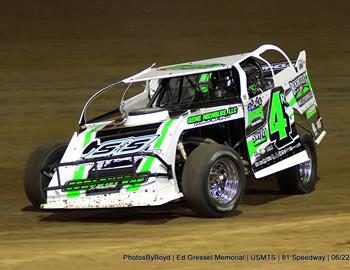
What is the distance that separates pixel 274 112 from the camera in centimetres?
1110

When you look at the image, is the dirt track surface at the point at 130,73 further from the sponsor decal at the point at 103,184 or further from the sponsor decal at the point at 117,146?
the sponsor decal at the point at 117,146

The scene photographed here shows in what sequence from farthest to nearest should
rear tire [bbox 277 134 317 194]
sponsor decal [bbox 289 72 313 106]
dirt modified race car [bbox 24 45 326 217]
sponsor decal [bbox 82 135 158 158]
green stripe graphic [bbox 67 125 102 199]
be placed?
sponsor decal [bbox 289 72 313 106], rear tire [bbox 277 134 317 194], sponsor decal [bbox 82 135 158 158], green stripe graphic [bbox 67 125 102 199], dirt modified race car [bbox 24 45 326 217]

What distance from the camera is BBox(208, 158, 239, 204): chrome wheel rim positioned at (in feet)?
32.9

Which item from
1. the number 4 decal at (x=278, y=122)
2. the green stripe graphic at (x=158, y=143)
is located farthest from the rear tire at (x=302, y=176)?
the green stripe graphic at (x=158, y=143)

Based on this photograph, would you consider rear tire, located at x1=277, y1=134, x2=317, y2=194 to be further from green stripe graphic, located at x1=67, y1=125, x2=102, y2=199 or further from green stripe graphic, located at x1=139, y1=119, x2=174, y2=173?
green stripe graphic, located at x1=67, y1=125, x2=102, y2=199

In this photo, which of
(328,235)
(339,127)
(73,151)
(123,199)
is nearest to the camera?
(328,235)

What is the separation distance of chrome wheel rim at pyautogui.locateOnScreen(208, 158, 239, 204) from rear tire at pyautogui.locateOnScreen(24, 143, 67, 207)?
6.55 feet

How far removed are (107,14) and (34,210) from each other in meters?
11.8

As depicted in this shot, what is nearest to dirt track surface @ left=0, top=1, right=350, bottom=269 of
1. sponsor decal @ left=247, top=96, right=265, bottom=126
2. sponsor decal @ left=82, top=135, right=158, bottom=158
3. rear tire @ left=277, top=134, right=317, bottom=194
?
rear tire @ left=277, top=134, right=317, bottom=194

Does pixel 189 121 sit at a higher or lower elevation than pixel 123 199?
higher

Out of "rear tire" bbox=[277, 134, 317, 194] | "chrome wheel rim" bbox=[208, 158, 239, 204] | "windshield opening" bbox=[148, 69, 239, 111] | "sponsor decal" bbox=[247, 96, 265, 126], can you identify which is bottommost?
"rear tire" bbox=[277, 134, 317, 194]

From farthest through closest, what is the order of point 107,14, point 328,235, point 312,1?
point 312,1 < point 107,14 < point 328,235

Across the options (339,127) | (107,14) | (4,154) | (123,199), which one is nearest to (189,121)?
(123,199)

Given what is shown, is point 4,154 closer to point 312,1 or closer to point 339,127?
point 339,127
